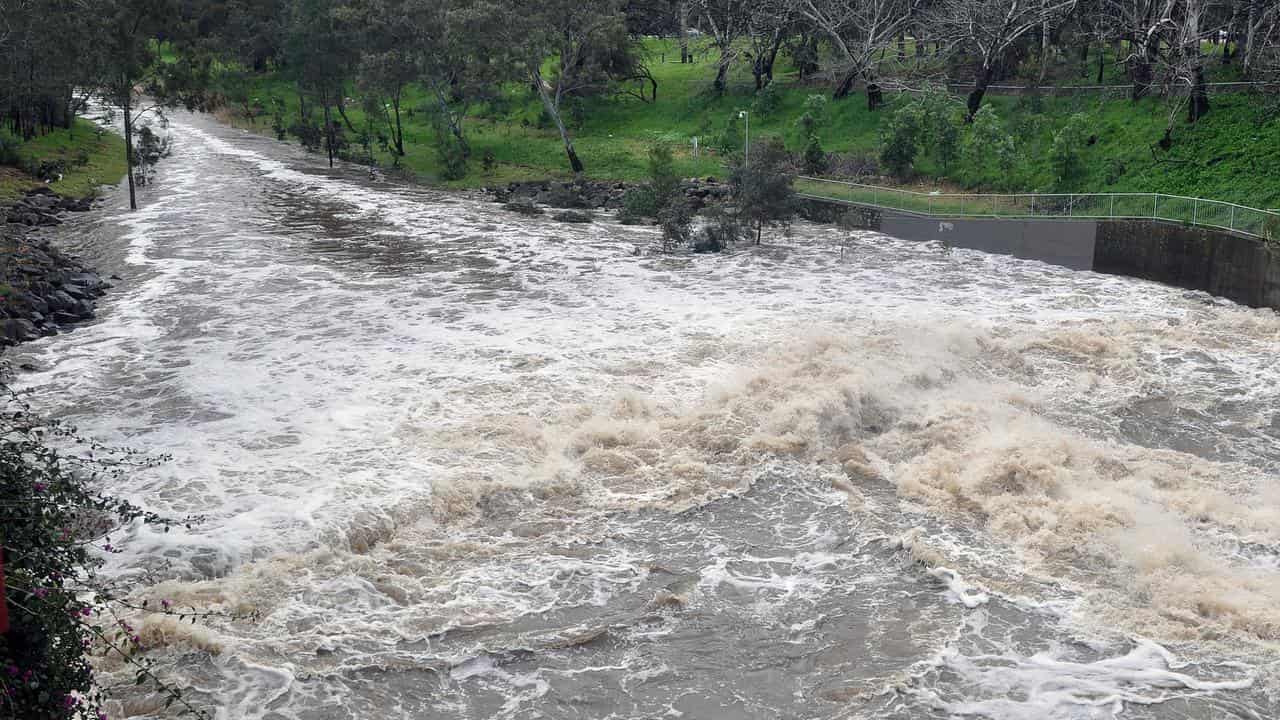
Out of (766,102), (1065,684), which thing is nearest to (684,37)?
(766,102)

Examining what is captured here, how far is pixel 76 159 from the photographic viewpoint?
1967 inches

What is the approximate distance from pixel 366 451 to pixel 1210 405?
15.4 metres

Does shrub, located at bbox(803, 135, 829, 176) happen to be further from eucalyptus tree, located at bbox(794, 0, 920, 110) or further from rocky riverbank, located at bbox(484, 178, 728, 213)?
eucalyptus tree, located at bbox(794, 0, 920, 110)

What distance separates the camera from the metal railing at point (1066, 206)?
27125 mm

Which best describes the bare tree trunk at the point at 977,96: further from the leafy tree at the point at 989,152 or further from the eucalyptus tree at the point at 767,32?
the eucalyptus tree at the point at 767,32

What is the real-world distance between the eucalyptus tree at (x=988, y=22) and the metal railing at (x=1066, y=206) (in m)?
8.92

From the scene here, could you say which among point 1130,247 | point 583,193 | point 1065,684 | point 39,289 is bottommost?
point 1065,684

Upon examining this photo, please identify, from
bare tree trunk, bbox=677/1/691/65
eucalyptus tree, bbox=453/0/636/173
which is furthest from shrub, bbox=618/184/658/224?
bare tree trunk, bbox=677/1/691/65

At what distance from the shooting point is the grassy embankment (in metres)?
33.4

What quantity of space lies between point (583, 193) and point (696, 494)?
3212 centimetres

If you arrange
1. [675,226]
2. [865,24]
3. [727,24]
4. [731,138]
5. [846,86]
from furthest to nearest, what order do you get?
[727,24]
[846,86]
[731,138]
[865,24]
[675,226]

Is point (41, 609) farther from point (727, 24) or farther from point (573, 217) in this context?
point (727, 24)

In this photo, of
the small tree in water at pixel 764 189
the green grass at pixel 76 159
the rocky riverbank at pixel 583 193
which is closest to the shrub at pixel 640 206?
the rocky riverbank at pixel 583 193

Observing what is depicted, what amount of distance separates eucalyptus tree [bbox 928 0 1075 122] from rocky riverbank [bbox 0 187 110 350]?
33782 mm
